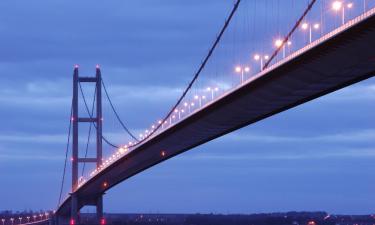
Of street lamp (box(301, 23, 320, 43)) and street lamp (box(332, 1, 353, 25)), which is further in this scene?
street lamp (box(301, 23, 320, 43))

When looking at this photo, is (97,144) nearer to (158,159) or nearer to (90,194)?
(90,194)

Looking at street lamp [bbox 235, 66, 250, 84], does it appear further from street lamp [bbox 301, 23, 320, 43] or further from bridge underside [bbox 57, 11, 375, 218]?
street lamp [bbox 301, 23, 320, 43]

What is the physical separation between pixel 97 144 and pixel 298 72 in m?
50.1

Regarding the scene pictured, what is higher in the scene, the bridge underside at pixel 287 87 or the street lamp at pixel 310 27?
Result: the street lamp at pixel 310 27

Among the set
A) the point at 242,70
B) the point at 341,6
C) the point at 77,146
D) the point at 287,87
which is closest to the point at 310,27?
the point at 341,6

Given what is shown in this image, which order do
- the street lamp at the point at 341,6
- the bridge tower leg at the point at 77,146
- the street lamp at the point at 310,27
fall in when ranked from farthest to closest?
the bridge tower leg at the point at 77,146
the street lamp at the point at 310,27
the street lamp at the point at 341,6

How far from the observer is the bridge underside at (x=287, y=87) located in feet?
98.1

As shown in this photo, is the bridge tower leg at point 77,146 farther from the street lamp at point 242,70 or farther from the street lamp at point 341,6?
the street lamp at point 341,6

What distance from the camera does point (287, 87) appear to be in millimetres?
35688

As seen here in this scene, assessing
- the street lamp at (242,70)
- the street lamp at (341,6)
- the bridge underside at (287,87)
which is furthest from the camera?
the street lamp at (242,70)

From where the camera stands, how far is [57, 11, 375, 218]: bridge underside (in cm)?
2989

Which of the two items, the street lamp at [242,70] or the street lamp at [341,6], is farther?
the street lamp at [242,70]

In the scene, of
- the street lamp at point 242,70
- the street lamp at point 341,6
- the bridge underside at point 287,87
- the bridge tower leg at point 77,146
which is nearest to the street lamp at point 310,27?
the bridge underside at point 287,87

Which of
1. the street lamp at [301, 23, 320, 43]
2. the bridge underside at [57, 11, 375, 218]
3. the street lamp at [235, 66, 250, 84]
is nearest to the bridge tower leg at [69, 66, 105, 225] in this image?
the bridge underside at [57, 11, 375, 218]
